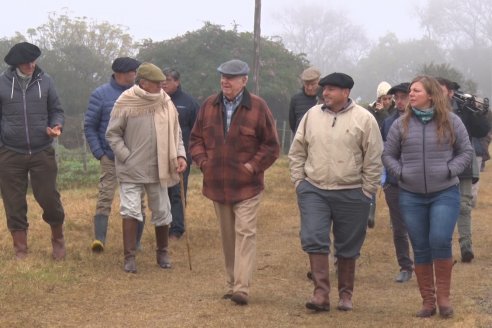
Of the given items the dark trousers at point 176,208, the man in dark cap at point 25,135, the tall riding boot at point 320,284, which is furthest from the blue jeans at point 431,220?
the dark trousers at point 176,208

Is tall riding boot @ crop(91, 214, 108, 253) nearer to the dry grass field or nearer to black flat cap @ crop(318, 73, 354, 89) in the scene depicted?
the dry grass field

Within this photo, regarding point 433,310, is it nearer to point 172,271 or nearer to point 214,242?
point 172,271

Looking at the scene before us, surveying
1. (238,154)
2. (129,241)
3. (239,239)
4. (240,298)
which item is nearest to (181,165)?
(129,241)

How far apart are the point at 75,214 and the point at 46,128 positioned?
138 inches

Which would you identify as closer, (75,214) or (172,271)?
(172,271)

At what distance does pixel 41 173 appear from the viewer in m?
8.16

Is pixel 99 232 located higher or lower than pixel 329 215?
lower

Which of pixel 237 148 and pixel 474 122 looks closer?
pixel 237 148

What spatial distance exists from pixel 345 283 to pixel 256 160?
3.94 feet

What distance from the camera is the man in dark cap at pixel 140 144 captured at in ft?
26.0

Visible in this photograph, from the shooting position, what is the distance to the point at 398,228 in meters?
8.09

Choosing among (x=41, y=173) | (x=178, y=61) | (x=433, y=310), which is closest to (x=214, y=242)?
(x=41, y=173)

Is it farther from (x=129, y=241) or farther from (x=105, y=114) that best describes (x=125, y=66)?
(x=129, y=241)

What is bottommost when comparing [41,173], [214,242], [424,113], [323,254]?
[214,242]
